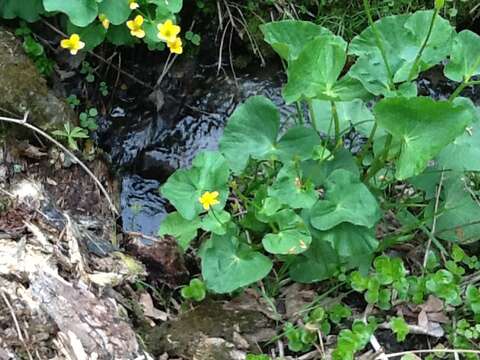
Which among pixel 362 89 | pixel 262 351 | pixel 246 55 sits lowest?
pixel 262 351

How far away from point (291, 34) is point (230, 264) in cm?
75

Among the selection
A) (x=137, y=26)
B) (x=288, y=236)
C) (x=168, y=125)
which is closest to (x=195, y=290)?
(x=288, y=236)

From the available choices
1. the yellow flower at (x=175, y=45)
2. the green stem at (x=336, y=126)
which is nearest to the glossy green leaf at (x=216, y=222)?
the green stem at (x=336, y=126)

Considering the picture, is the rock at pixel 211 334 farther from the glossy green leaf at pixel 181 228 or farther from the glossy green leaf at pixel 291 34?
the glossy green leaf at pixel 291 34

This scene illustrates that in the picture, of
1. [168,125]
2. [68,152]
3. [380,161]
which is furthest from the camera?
[168,125]

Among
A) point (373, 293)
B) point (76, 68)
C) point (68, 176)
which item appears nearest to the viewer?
point (373, 293)

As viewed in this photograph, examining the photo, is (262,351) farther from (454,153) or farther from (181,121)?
(181,121)

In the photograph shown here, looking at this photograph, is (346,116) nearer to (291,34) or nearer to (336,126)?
(336,126)

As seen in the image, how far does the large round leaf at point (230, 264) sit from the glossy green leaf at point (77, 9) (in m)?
0.94

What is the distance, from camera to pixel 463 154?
90.7 inches

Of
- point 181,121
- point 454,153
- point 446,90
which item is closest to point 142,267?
point 181,121

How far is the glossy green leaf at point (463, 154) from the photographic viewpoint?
2289 mm

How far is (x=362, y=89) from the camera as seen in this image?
7.23ft

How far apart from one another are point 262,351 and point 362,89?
0.91 metres
